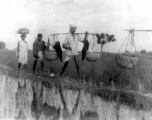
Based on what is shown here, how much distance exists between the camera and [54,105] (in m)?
4.55

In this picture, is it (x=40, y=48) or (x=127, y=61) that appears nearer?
(x=127, y=61)

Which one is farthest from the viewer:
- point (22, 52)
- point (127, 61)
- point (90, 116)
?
point (22, 52)

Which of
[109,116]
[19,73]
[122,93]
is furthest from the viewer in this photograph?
[19,73]

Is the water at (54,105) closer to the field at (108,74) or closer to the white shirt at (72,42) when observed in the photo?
the field at (108,74)

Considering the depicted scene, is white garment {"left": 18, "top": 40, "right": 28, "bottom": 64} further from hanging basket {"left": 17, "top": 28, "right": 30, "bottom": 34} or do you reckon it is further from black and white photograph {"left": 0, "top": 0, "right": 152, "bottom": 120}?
hanging basket {"left": 17, "top": 28, "right": 30, "bottom": 34}

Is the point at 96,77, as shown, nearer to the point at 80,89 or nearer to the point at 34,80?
the point at 80,89

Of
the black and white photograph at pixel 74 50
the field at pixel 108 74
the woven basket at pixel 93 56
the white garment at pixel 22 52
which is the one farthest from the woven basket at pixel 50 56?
the woven basket at pixel 93 56

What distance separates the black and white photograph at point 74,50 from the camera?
4.94 metres

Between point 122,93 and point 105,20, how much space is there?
5.90ft

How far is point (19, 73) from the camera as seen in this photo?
5.31m

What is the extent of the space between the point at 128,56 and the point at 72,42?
1445 mm

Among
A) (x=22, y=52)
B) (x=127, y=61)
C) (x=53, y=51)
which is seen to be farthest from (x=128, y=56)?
(x=22, y=52)

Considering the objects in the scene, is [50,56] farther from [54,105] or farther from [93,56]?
[54,105]

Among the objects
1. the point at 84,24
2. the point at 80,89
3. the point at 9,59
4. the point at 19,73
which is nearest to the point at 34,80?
the point at 19,73
